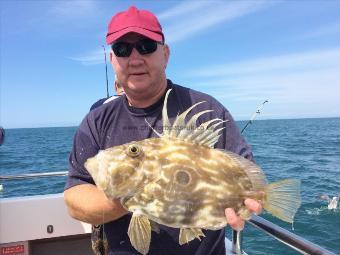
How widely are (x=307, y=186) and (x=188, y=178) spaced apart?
65.5ft

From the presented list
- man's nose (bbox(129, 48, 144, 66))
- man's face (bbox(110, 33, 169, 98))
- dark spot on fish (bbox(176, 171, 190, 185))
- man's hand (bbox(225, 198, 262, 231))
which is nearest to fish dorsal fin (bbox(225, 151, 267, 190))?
man's hand (bbox(225, 198, 262, 231))

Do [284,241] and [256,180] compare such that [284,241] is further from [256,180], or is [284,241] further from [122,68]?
[122,68]

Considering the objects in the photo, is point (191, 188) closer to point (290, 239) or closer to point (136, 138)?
point (136, 138)

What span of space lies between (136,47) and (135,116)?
1.95 feet

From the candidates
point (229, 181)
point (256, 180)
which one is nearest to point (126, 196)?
point (229, 181)

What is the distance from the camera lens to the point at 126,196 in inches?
92.6

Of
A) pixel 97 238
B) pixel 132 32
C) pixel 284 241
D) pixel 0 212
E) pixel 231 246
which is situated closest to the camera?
pixel 132 32

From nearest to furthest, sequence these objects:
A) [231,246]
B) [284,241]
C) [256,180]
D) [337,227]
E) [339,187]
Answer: [256,180] → [284,241] → [231,246] → [337,227] → [339,187]

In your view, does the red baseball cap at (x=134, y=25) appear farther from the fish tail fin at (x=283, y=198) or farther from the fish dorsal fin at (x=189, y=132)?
the fish tail fin at (x=283, y=198)

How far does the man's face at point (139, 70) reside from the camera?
3113mm

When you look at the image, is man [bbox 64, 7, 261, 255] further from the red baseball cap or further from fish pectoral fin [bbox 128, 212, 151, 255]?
fish pectoral fin [bbox 128, 212, 151, 255]

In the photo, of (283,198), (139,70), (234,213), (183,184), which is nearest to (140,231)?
(183,184)

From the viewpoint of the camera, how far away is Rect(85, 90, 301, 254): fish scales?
235 cm

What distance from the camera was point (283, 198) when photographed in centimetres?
247
